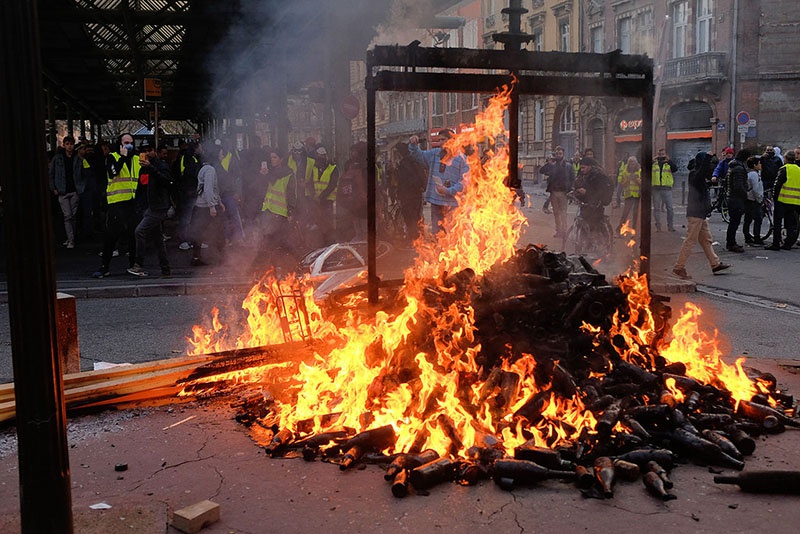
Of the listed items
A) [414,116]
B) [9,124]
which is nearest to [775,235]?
[9,124]

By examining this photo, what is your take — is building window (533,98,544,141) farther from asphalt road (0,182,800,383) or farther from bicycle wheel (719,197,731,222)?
asphalt road (0,182,800,383)

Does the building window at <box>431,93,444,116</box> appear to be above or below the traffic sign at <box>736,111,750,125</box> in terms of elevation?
above

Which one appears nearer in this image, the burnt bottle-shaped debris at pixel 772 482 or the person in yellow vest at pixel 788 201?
the burnt bottle-shaped debris at pixel 772 482

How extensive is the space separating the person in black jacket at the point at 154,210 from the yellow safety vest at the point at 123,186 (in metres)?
0.32

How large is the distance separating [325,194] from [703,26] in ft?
77.3

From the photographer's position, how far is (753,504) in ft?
11.7

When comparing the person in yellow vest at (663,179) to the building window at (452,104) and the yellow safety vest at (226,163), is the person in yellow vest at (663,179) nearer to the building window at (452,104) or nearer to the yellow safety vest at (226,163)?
the yellow safety vest at (226,163)

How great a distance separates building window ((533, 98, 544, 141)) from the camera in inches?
1571

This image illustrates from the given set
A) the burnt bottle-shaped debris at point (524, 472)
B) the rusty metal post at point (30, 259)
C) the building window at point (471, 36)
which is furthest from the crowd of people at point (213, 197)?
the building window at point (471, 36)

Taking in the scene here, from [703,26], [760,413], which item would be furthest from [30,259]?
[703,26]

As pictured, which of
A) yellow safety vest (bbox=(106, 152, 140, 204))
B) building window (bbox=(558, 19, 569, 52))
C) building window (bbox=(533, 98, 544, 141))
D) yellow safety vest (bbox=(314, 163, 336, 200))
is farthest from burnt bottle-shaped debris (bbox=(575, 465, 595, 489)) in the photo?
building window (bbox=(533, 98, 544, 141))

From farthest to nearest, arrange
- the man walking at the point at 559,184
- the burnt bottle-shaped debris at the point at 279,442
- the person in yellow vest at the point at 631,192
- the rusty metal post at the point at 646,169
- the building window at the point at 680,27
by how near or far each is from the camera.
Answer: the building window at the point at 680,27, the person in yellow vest at the point at 631,192, the man walking at the point at 559,184, the rusty metal post at the point at 646,169, the burnt bottle-shaped debris at the point at 279,442

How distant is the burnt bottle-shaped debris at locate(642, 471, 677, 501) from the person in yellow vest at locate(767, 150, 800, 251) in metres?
12.0

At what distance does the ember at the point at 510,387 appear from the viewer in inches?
159
